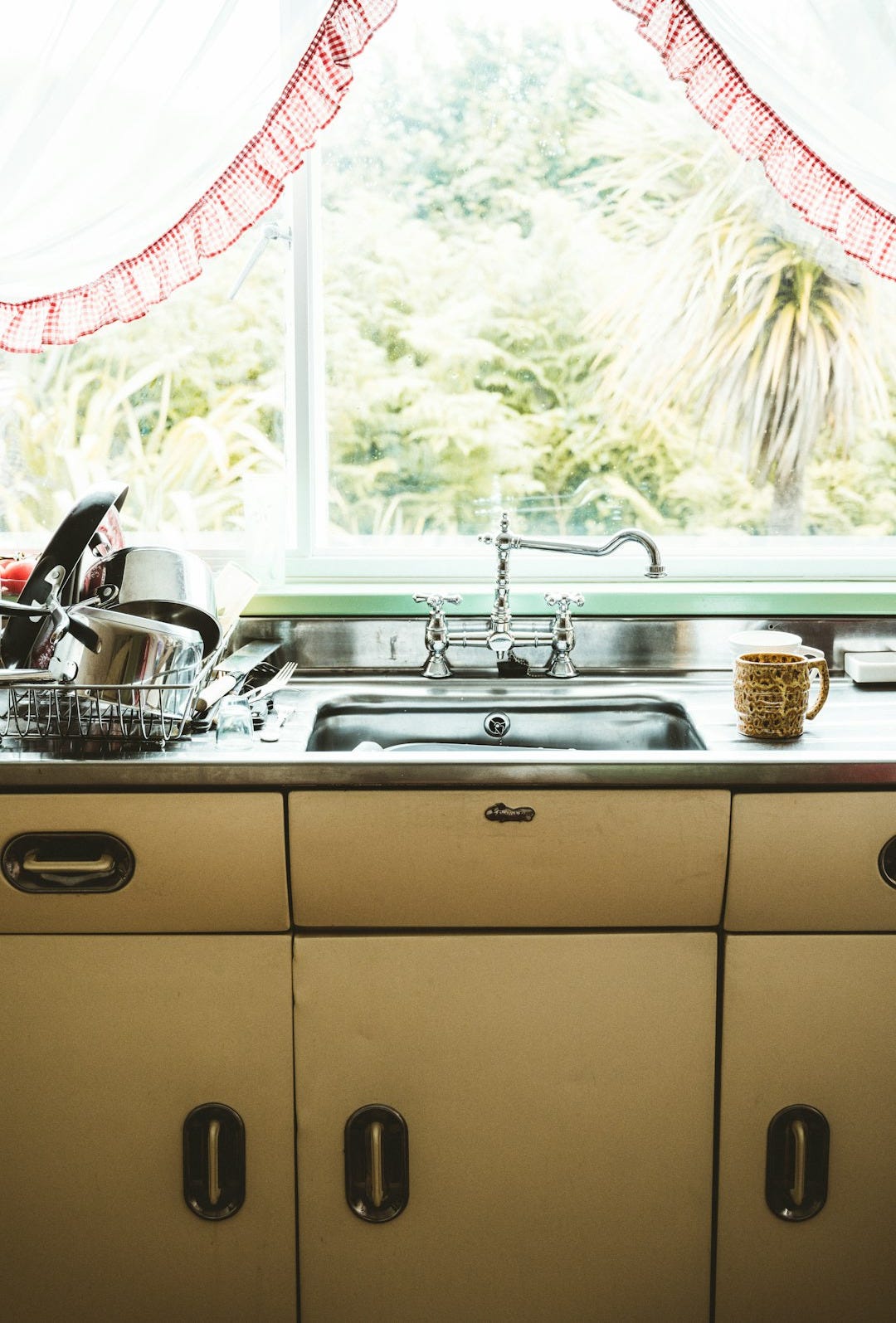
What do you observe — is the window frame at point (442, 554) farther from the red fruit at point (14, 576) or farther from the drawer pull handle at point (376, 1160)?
the drawer pull handle at point (376, 1160)

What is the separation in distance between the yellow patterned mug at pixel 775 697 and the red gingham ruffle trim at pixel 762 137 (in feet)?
2.18

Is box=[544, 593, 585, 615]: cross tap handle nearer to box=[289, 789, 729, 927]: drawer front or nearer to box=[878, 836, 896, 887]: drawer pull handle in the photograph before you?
box=[289, 789, 729, 927]: drawer front

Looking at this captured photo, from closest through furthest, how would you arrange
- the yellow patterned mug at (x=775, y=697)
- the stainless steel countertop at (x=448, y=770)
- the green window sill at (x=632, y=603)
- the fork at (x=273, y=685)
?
the stainless steel countertop at (x=448, y=770)
the yellow patterned mug at (x=775, y=697)
the fork at (x=273, y=685)
the green window sill at (x=632, y=603)

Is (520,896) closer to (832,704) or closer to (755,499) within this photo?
(832,704)

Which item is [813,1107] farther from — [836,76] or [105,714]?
[836,76]

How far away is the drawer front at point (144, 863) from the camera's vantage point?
4.19 feet

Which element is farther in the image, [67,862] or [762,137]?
[762,137]

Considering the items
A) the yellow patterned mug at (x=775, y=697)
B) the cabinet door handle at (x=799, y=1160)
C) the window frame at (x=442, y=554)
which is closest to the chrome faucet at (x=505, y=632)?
the window frame at (x=442, y=554)

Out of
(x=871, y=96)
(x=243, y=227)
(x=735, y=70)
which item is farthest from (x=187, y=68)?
(x=871, y=96)

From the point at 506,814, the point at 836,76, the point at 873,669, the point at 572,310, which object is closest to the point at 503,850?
the point at 506,814

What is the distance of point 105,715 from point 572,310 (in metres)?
1.00

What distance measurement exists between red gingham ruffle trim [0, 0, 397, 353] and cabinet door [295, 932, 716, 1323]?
960 millimetres

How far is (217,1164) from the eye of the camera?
4.37ft

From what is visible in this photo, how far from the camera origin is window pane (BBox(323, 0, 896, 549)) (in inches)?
70.9
